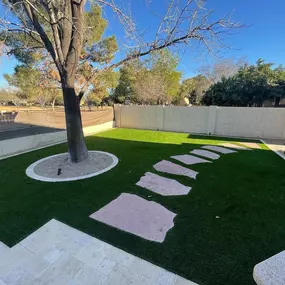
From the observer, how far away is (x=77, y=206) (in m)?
2.77

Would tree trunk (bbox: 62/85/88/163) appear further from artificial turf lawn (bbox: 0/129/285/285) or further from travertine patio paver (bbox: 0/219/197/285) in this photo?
travertine patio paver (bbox: 0/219/197/285)

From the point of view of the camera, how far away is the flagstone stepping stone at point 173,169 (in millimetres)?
3996

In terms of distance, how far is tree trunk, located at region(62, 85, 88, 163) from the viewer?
4.12 m

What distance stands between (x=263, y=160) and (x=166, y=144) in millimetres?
3131

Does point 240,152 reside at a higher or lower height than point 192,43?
lower

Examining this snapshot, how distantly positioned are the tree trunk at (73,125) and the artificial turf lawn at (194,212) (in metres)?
1.07

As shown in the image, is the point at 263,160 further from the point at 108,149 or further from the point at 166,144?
the point at 108,149

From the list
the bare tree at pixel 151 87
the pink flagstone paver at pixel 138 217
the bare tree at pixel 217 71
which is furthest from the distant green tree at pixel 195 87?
the pink flagstone paver at pixel 138 217

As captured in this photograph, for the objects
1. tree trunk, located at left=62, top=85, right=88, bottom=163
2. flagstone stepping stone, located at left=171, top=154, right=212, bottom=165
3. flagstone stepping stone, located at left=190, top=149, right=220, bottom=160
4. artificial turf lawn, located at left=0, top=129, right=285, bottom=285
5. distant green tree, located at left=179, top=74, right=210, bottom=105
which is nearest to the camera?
artificial turf lawn, located at left=0, top=129, right=285, bottom=285

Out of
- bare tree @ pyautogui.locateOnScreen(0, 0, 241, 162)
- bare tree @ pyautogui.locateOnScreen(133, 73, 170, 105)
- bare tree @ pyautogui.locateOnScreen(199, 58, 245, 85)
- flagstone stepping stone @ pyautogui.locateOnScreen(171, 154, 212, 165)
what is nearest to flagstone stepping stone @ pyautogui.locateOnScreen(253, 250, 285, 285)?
flagstone stepping stone @ pyautogui.locateOnScreen(171, 154, 212, 165)

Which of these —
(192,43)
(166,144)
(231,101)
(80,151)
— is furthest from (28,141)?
(231,101)

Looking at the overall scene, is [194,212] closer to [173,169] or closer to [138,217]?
[138,217]

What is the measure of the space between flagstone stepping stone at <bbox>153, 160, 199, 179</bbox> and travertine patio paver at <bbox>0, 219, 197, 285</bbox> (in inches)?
95.1

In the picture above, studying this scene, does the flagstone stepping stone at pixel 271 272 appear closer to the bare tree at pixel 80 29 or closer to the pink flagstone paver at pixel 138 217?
the pink flagstone paver at pixel 138 217
